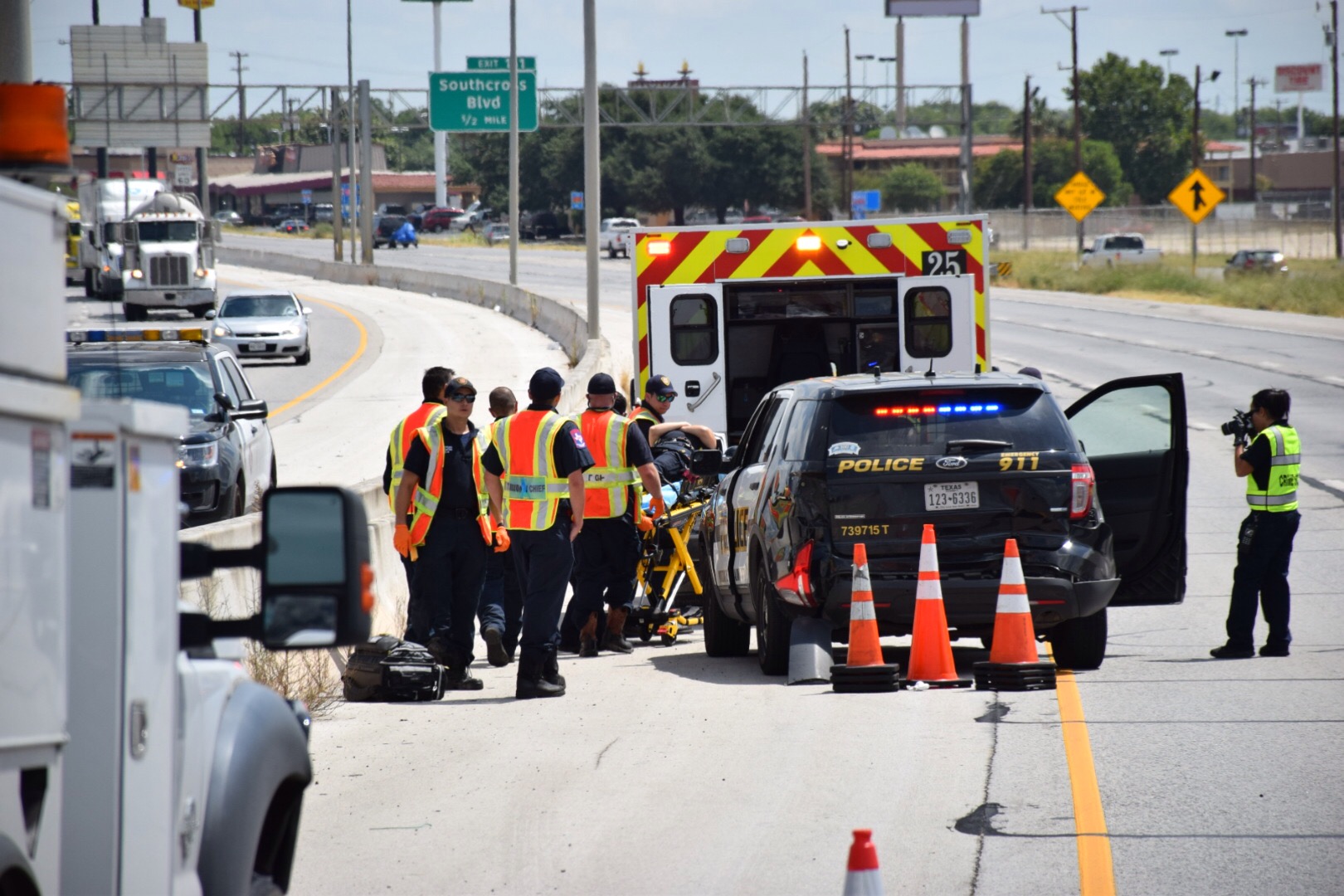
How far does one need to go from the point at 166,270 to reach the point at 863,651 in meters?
37.4

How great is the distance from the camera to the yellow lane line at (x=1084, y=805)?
5.81 metres

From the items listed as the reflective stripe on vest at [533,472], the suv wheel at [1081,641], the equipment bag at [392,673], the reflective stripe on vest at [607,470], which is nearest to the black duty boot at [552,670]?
the equipment bag at [392,673]

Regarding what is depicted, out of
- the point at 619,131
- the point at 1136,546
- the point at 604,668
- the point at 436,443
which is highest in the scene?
the point at 619,131

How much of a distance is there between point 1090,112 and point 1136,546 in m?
128

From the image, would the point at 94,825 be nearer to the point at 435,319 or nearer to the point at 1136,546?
the point at 1136,546

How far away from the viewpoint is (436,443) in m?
10.1

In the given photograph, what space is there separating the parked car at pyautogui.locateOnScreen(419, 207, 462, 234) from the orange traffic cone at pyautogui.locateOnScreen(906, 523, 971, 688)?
332 ft

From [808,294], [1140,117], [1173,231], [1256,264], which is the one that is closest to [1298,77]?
[1140,117]

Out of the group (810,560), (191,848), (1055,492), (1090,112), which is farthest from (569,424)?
(1090,112)

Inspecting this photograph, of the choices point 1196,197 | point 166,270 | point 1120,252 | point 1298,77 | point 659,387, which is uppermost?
point 1298,77

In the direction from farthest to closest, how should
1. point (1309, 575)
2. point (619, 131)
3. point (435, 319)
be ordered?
point (619, 131), point (435, 319), point (1309, 575)

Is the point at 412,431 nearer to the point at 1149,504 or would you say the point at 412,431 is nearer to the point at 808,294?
the point at 1149,504

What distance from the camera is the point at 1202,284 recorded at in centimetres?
5622

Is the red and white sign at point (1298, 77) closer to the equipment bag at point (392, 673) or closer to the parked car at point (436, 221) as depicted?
the parked car at point (436, 221)
